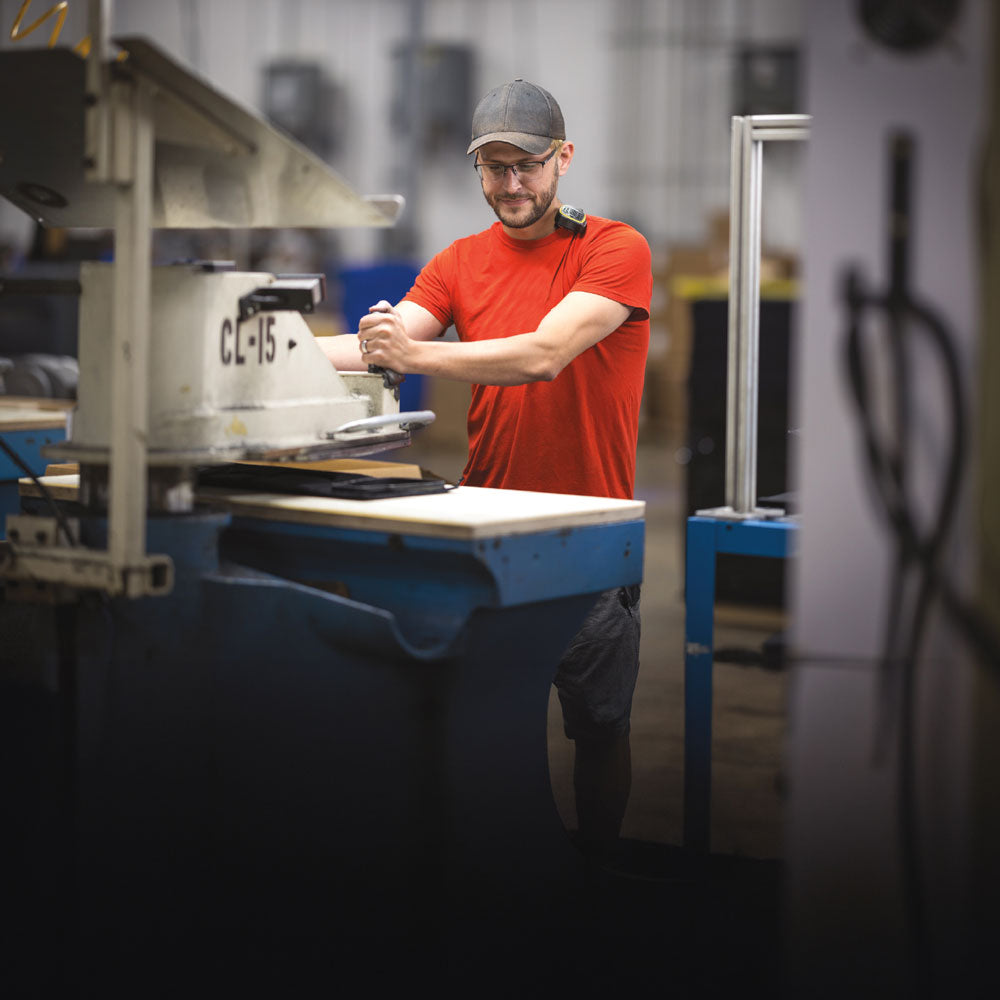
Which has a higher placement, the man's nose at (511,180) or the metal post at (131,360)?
the man's nose at (511,180)

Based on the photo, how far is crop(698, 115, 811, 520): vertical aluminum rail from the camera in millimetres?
2164

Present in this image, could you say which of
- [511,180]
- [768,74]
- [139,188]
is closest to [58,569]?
[139,188]

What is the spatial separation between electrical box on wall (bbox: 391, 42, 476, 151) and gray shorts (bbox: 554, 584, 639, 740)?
8.16 metres

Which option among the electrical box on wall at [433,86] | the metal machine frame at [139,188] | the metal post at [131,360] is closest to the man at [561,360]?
the metal machine frame at [139,188]

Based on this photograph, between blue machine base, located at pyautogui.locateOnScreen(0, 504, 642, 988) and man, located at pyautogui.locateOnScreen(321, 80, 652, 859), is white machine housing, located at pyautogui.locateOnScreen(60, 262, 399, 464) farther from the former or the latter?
man, located at pyautogui.locateOnScreen(321, 80, 652, 859)

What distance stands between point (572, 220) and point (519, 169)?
0.43 feet

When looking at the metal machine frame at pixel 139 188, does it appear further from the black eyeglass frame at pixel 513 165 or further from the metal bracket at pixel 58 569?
the black eyeglass frame at pixel 513 165

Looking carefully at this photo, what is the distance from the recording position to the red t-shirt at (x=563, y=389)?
2273 mm

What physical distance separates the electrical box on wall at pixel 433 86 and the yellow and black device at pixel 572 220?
25.7 ft

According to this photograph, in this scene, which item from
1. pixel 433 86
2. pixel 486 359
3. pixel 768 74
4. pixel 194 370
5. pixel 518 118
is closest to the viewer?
pixel 194 370

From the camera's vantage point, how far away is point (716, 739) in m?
3.36

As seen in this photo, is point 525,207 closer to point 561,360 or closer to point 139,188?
point 561,360

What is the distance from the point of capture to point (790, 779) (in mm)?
1298

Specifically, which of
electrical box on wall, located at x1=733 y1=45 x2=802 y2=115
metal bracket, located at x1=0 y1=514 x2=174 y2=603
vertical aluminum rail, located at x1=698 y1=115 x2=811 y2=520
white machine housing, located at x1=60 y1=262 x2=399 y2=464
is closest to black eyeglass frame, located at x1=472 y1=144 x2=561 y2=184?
vertical aluminum rail, located at x1=698 y1=115 x2=811 y2=520
